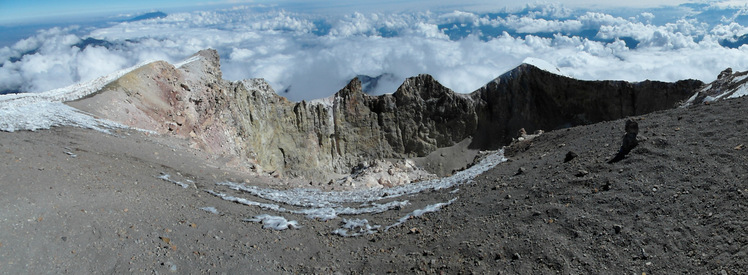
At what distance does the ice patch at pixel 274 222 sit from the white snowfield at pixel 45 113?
10.7 m

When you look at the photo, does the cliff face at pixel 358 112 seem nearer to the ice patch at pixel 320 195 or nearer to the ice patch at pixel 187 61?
the ice patch at pixel 187 61

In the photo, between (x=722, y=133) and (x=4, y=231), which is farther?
(x=722, y=133)

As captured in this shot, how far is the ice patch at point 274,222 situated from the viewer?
12.2m

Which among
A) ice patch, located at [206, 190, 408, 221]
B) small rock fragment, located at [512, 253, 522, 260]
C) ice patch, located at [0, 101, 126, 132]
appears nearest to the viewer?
small rock fragment, located at [512, 253, 522, 260]

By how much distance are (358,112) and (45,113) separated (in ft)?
107

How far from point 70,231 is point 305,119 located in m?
35.5

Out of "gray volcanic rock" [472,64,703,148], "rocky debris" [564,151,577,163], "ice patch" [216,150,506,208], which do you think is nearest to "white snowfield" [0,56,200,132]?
"ice patch" [216,150,506,208]

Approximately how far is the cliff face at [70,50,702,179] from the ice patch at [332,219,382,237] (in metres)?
15.4

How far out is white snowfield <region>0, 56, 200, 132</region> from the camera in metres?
16.5

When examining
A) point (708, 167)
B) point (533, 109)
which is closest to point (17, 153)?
point (708, 167)

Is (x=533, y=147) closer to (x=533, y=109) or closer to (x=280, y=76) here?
(x=533, y=109)

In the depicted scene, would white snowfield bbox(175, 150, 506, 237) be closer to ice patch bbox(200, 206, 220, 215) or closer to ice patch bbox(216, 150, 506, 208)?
ice patch bbox(216, 150, 506, 208)

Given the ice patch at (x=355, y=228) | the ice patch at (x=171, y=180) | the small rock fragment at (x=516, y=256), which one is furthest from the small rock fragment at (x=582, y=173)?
the ice patch at (x=171, y=180)

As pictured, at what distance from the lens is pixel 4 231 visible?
8.59m
